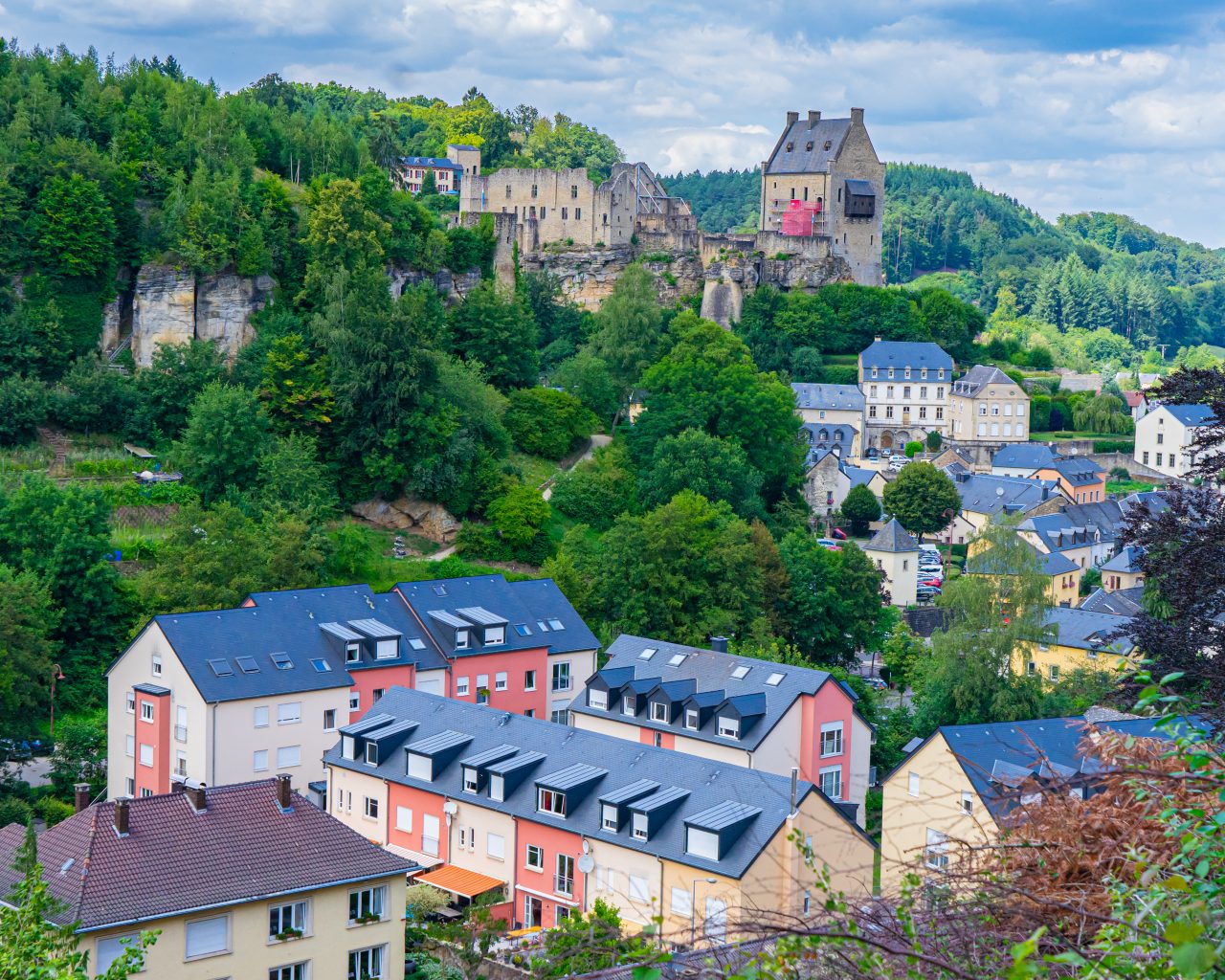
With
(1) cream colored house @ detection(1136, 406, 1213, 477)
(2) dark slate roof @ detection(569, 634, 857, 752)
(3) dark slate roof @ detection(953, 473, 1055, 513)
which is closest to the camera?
(2) dark slate roof @ detection(569, 634, 857, 752)

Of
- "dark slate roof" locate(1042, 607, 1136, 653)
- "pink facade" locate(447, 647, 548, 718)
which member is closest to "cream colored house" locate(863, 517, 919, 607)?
"dark slate roof" locate(1042, 607, 1136, 653)

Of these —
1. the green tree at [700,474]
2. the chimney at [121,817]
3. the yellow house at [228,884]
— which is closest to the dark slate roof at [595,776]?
the yellow house at [228,884]

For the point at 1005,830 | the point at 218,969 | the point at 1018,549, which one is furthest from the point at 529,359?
the point at 1005,830

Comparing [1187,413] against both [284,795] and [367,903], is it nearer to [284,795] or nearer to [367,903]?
[284,795]

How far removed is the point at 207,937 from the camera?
19391mm

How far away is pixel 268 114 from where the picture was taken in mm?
56031

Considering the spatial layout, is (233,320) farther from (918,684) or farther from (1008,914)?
(1008,914)

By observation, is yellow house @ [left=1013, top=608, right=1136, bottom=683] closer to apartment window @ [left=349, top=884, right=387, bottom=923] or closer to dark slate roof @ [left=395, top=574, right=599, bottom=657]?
dark slate roof @ [left=395, top=574, right=599, bottom=657]

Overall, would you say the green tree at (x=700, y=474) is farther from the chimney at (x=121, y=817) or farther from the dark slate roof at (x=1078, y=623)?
the chimney at (x=121, y=817)

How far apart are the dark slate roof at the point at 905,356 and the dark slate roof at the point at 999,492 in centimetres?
775

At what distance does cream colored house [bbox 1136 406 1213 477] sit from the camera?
78688mm

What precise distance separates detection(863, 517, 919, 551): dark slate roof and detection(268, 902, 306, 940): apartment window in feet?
136

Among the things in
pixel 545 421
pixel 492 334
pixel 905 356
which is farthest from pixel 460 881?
pixel 905 356

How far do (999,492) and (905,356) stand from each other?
10306 mm
